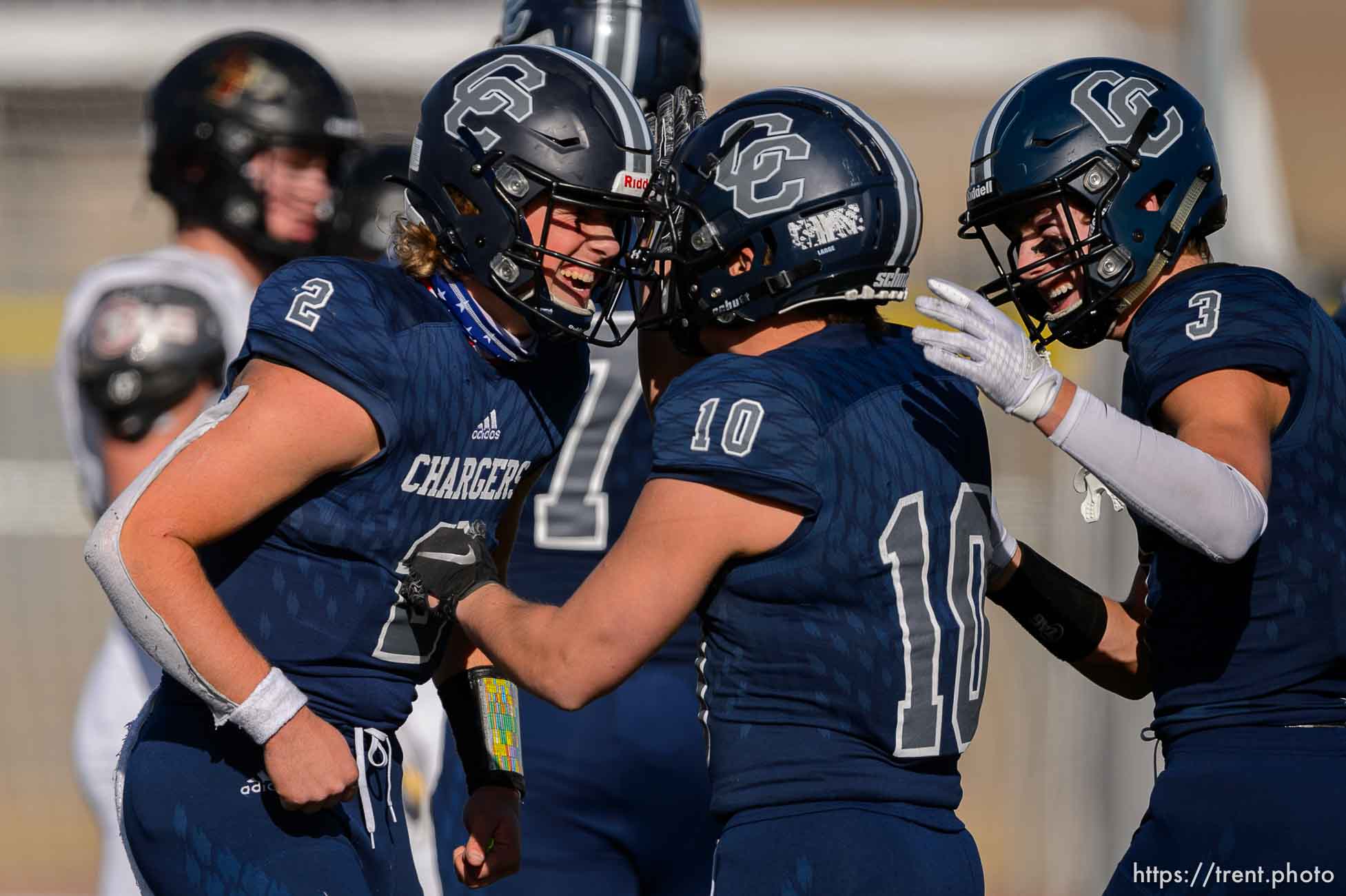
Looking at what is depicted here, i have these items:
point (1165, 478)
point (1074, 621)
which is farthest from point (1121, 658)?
Answer: point (1165, 478)

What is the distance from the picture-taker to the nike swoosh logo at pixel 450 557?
9.37ft

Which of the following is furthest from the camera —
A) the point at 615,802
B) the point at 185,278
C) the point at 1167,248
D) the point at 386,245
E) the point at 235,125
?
the point at 386,245

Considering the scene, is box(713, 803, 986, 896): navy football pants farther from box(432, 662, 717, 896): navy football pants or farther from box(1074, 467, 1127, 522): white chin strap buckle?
box(432, 662, 717, 896): navy football pants

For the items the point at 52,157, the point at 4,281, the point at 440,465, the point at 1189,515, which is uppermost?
the point at 1189,515

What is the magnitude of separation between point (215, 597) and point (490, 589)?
0.46 m

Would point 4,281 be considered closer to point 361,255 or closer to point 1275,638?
point 361,255

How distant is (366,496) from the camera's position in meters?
2.83

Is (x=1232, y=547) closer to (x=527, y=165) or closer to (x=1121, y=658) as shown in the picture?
(x=1121, y=658)

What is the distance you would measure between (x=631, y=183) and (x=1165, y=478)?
111 cm

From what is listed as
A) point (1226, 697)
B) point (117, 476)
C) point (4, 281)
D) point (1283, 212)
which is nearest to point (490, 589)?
point (1226, 697)

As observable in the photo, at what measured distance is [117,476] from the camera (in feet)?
14.5

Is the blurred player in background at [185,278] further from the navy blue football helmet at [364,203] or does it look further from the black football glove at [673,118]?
the black football glove at [673,118]

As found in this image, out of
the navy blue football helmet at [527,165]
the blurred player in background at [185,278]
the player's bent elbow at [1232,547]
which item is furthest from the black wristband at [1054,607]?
the blurred player in background at [185,278]

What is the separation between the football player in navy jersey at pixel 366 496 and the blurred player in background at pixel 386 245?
210cm
